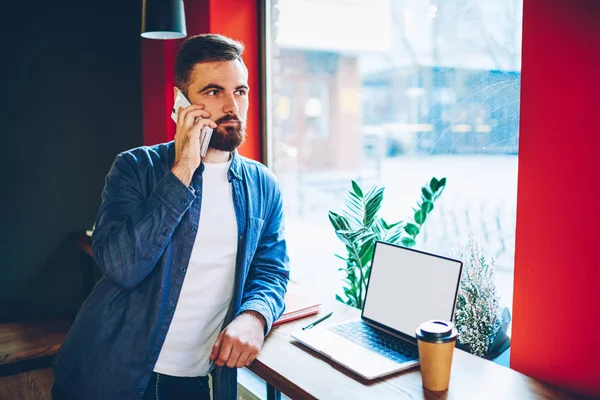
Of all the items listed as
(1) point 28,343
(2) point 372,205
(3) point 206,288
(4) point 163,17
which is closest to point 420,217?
(2) point 372,205

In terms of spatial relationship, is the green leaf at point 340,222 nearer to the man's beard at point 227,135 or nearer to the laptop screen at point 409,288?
the laptop screen at point 409,288

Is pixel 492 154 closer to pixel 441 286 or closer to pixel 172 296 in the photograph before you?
pixel 441 286

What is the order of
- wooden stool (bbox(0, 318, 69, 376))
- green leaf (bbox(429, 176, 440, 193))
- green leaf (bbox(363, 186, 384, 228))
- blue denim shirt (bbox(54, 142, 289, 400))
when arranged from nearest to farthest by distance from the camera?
blue denim shirt (bbox(54, 142, 289, 400)) → green leaf (bbox(429, 176, 440, 193)) → green leaf (bbox(363, 186, 384, 228)) → wooden stool (bbox(0, 318, 69, 376))

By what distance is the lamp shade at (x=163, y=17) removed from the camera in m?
2.45

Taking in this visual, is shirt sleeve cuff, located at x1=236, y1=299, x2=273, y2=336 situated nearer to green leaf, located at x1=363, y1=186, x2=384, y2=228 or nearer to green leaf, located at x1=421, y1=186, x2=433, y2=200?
green leaf, located at x1=363, y1=186, x2=384, y2=228

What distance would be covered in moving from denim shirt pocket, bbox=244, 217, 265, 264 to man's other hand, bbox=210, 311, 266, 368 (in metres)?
0.20

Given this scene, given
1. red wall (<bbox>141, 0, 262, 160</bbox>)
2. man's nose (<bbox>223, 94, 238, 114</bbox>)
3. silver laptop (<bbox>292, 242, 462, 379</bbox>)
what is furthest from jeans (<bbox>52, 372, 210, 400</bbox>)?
red wall (<bbox>141, 0, 262, 160</bbox>)

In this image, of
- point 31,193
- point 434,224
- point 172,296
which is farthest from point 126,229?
point 31,193

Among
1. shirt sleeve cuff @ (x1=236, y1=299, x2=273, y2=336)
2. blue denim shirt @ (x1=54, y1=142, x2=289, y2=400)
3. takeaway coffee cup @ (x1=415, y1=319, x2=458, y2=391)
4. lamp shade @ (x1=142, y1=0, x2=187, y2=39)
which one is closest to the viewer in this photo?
takeaway coffee cup @ (x1=415, y1=319, x2=458, y2=391)

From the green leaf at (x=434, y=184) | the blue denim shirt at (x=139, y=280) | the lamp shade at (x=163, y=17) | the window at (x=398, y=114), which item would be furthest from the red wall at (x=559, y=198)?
the lamp shade at (x=163, y=17)

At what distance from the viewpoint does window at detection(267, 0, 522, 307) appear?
1.79m

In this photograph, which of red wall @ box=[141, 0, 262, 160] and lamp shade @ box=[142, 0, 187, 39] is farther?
red wall @ box=[141, 0, 262, 160]

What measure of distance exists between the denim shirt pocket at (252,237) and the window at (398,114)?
0.72m

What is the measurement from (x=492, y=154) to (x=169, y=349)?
1216 millimetres
